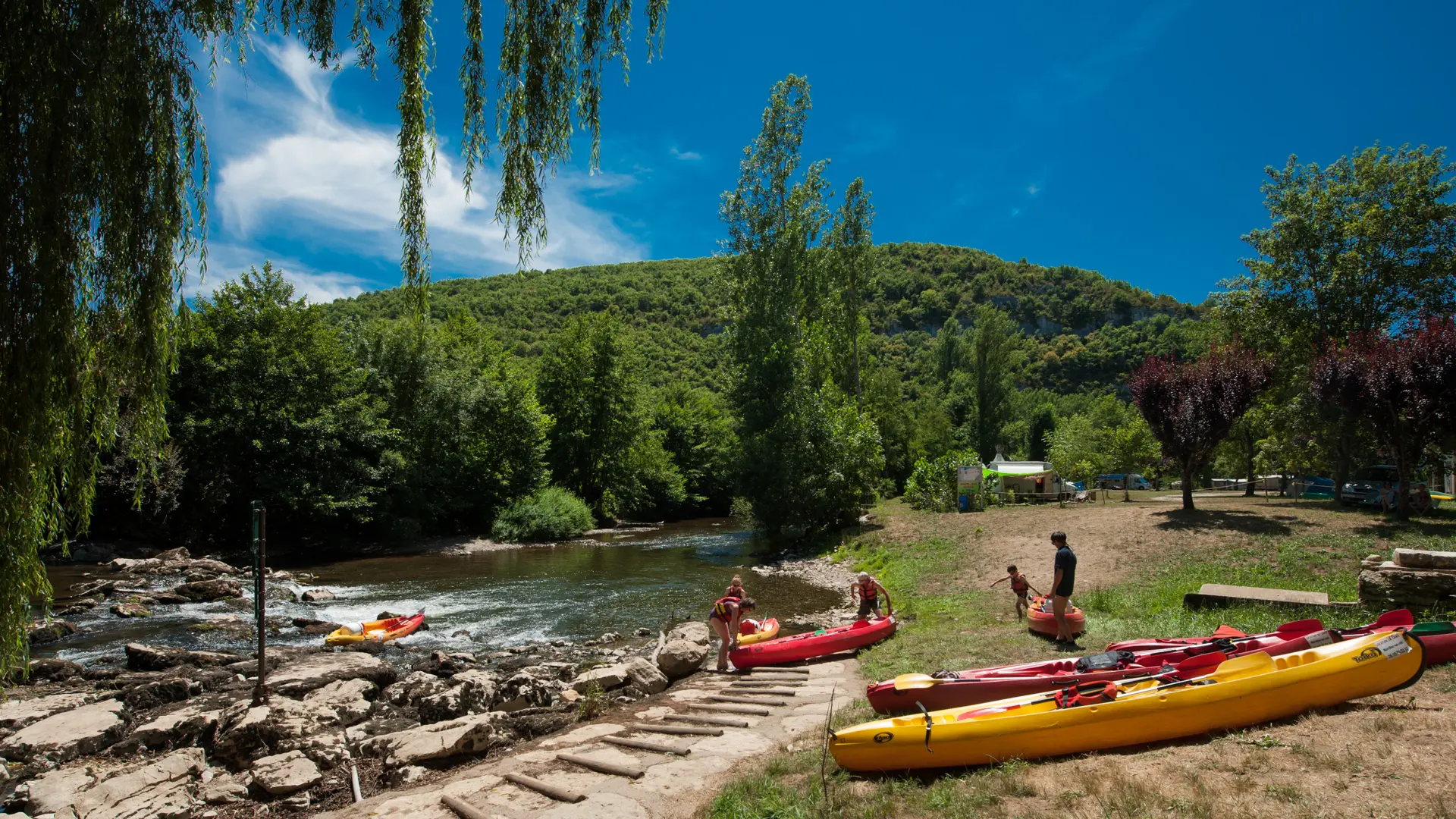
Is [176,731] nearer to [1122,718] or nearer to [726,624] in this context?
[726,624]

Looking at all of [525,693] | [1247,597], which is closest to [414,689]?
[525,693]

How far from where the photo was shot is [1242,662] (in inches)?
240

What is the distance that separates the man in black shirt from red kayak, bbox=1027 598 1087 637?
19 centimetres

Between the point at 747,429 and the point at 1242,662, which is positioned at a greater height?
the point at 747,429

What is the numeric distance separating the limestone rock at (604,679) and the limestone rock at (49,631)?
1002cm

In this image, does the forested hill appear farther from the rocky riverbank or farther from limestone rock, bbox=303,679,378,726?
limestone rock, bbox=303,679,378,726

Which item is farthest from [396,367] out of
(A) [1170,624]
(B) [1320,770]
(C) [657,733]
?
(B) [1320,770]

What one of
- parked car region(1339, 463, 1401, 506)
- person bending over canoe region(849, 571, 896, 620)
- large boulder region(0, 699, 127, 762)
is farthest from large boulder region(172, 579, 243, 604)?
parked car region(1339, 463, 1401, 506)

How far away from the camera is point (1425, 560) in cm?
934

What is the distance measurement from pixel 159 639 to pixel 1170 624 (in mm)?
17153

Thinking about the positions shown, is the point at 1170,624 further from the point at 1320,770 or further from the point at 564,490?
the point at 564,490

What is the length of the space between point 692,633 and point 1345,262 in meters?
25.9

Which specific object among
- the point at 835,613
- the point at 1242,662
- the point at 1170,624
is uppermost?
the point at 1242,662

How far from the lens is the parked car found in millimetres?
26125
